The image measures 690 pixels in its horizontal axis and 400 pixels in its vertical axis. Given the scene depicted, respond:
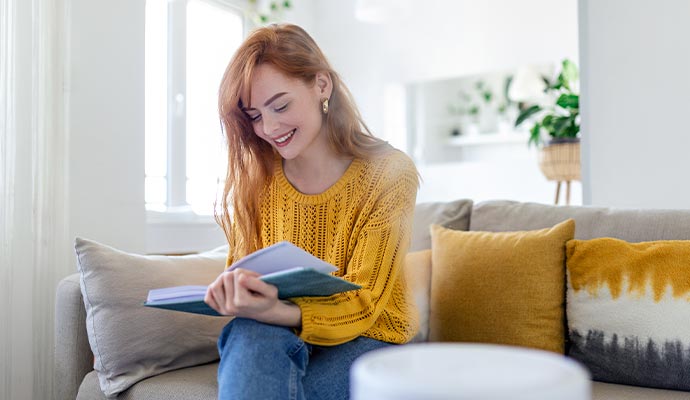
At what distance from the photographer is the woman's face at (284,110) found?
1.47m

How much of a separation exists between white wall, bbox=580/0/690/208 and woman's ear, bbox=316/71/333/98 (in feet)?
4.31

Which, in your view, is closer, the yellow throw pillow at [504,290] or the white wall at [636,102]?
the yellow throw pillow at [504,290]

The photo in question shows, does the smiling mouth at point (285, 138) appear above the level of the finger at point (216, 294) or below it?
above

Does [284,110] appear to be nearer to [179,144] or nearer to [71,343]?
[71,343]

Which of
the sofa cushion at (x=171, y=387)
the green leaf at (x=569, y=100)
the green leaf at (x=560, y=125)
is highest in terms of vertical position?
the green leaf at (x=569, y=100)

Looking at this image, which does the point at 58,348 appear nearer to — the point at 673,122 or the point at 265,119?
the point at 265,119

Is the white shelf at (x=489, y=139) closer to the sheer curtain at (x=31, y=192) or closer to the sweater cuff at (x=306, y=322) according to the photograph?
the sheer curtain at (x=31, y=192)

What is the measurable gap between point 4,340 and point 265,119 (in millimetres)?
1085

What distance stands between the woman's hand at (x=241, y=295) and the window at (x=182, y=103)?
203 centimetres

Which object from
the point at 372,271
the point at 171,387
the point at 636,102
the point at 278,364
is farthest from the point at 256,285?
the point at 636,102

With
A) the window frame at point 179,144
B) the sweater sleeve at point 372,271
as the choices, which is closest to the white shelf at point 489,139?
the window frame at point 179,144

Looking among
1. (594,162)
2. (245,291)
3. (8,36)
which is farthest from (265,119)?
(594,162)

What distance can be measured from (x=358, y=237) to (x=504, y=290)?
1.45 feet

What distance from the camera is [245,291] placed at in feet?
3.59
